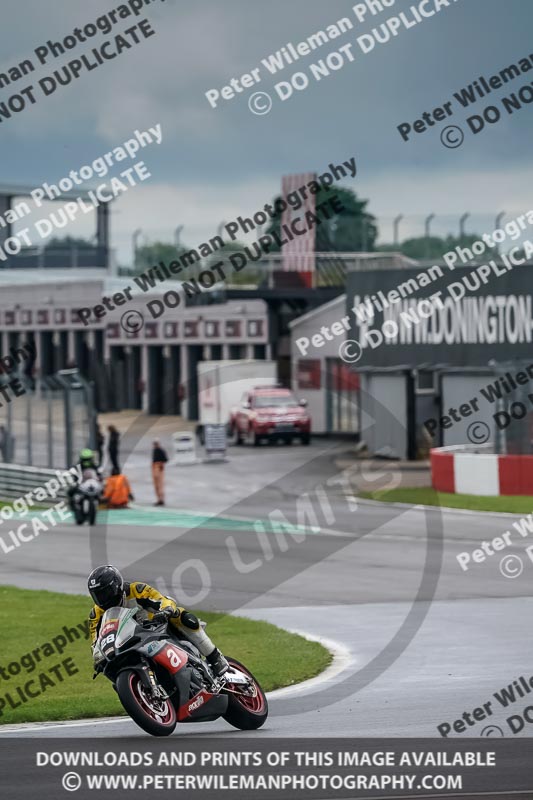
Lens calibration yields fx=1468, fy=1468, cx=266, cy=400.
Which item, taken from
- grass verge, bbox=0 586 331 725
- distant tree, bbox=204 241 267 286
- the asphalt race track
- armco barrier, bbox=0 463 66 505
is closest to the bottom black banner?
the asphalt race track

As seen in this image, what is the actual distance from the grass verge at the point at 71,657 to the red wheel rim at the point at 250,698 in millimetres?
1669

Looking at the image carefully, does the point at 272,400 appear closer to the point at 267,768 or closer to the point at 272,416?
the point at 272,416

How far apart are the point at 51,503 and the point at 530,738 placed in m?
24.6

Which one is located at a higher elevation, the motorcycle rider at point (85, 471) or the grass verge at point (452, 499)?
the motorcycle rider at point (85, 471)

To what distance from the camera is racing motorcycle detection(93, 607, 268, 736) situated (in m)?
9.63

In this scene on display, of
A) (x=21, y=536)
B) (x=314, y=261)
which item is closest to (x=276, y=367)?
(x=314, y=261)

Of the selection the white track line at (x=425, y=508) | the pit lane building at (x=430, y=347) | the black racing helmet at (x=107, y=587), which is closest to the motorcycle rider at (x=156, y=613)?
the black racing helmet at (x=107, y=587)

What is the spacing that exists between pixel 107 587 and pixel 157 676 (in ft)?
2.26

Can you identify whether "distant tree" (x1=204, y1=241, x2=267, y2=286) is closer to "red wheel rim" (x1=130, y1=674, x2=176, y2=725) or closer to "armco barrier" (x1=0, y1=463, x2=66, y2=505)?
"armco barrier" (x1=0, y1=463, x2=66, y2=505)

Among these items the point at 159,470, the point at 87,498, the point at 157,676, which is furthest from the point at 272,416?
the point at 157,676

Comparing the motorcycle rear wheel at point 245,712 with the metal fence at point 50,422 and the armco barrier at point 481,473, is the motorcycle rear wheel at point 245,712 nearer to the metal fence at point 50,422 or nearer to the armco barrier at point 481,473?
the armco barrier at point 481,473

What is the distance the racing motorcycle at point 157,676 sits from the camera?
963 cm

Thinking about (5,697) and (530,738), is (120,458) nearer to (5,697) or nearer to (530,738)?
(5,697)

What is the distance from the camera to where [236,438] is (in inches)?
1876
